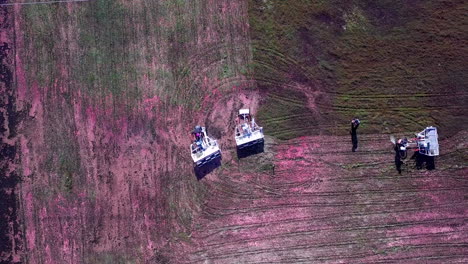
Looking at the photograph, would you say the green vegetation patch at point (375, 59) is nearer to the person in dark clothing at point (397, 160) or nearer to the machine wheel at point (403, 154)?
the person in dark clothing at point (397, 160)

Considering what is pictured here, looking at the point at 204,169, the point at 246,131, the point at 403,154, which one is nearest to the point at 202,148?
the point at 204,169

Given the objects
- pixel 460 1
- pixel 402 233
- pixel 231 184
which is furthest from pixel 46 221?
pixel 460 1

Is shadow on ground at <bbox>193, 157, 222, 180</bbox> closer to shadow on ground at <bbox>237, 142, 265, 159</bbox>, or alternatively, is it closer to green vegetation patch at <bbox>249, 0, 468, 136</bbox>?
shadow on ground at <bbox>237, 142, 265, 159</bbox>

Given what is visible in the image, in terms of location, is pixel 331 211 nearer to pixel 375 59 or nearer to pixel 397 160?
pixel 397 160

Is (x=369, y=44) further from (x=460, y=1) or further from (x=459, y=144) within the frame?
(x=459, y=144)

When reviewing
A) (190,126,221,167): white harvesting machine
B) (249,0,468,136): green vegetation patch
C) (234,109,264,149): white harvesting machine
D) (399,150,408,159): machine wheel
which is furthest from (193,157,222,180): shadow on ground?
(399,150,408,159): machine wheel

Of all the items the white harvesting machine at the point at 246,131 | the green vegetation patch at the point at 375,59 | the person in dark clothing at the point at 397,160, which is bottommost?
the person in dark clothing at the point at 397,160

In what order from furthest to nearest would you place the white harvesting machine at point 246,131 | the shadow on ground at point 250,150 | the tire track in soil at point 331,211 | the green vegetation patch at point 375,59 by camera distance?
1. the shadow on ground at point 250,150
2. the green vegetation patch at point 375,59
3. the tire track in soil at point 331,211
4. the white harvesting machine at point 246,131

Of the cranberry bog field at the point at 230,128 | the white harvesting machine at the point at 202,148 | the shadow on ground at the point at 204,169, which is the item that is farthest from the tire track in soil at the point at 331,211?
the white harvesting machine at the point at 202,148
